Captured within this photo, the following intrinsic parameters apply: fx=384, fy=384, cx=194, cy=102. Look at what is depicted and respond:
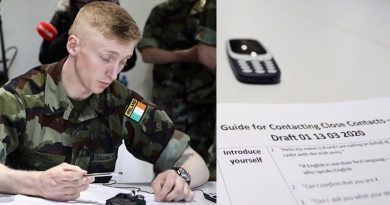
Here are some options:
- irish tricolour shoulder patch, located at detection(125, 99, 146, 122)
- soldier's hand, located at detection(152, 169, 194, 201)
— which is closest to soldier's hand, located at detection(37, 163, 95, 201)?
soldier's hand, located at detection(152, 169, 194, 201)

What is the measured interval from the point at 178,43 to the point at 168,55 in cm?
3

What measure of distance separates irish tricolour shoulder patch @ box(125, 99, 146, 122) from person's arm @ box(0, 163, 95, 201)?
0.22 meters

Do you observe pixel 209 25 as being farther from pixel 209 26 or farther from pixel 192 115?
pixel 192 115

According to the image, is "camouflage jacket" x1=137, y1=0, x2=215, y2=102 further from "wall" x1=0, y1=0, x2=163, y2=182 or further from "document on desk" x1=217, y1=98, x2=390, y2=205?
"document on desk" x1=217, y1=98, x2=390, y2=205

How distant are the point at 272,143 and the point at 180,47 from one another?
47 cm

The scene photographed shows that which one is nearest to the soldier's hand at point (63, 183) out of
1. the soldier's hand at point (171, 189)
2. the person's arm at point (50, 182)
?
the person's arm at point (50, 182)

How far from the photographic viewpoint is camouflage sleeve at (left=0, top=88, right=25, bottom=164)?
2.01 ft

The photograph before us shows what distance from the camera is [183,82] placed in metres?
0.72

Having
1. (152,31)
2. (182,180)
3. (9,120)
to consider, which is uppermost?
(152,31)

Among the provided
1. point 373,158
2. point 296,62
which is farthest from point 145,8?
point 373,158

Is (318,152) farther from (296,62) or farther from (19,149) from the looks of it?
(19,149)

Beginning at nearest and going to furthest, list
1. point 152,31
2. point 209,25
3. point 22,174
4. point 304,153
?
point 304,153, point 209,25, point 22,174, point 152,31

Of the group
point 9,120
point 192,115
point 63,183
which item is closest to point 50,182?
point 63,183

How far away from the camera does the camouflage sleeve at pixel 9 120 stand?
61 centimetres
